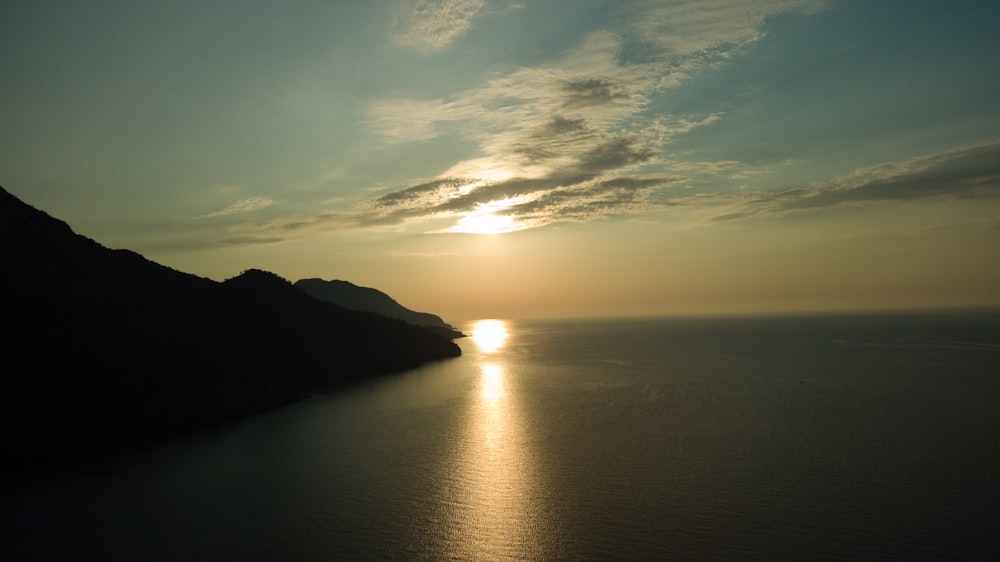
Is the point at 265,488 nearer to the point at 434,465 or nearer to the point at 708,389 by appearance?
the point at 434,465

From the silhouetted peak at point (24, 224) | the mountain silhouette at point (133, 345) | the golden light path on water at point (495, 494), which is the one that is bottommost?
the golden light path on water at point (495, 494)

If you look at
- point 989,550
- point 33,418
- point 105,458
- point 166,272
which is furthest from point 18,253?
point 989,550

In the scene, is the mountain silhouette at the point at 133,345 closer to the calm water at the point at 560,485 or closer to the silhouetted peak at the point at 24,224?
the silhouetted peak at the point at 24,224

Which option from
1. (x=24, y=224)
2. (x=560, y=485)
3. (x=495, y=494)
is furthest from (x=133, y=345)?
(x=560, y=485)

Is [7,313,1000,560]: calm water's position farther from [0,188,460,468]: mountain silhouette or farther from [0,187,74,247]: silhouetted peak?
[0,187,74,247]: silhouetted peak

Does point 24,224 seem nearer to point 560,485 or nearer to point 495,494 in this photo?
point 495,494

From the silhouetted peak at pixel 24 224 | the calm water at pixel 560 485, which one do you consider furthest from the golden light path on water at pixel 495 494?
the silhouetted peak at pixel 24 224
